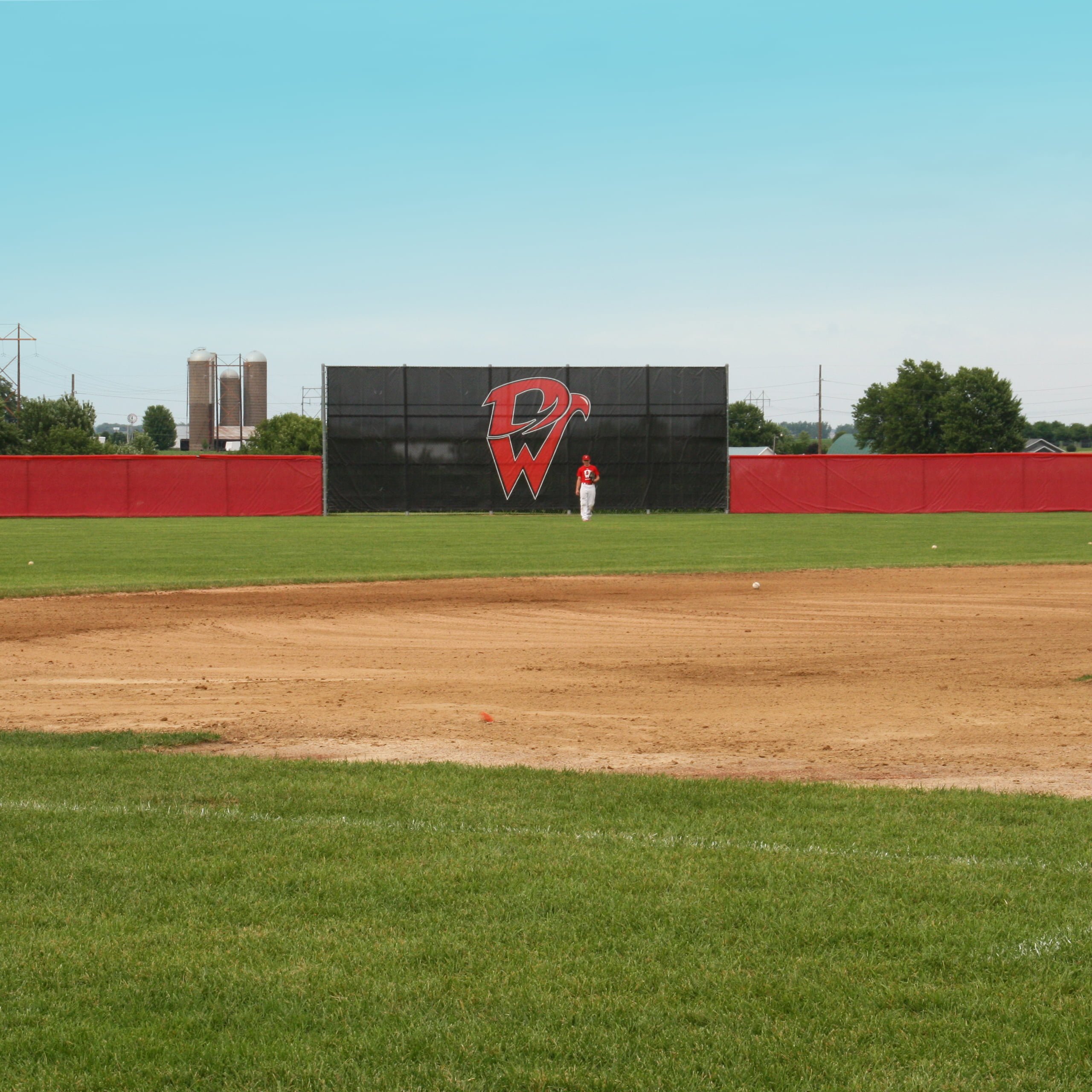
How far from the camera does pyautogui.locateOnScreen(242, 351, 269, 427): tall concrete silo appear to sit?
11356 cm

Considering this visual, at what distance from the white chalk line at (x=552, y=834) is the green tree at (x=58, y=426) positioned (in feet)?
198

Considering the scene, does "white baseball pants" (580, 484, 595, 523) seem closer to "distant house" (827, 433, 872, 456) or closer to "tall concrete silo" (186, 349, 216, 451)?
"tall concrete silo" (186, 349, 216, 451)

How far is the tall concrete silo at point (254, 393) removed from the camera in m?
114

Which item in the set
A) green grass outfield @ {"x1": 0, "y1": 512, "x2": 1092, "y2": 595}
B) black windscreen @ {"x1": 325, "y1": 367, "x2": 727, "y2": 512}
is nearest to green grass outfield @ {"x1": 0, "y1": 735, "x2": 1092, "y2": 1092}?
green grass outfield @ {"x1": 0, "y1": 512, "x2": 1092, "y2": 595}

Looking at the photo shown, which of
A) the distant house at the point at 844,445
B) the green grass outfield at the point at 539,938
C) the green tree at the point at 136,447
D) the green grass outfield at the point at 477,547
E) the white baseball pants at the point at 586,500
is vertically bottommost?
the green grass outfield at the point at 539,938

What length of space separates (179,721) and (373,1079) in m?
5.16

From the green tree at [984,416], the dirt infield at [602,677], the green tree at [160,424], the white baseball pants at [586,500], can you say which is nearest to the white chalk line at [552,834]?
the dirt infield at [602,677]

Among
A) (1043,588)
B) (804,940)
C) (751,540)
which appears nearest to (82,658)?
(804,940)

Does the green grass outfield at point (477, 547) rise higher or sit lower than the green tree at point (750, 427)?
lower

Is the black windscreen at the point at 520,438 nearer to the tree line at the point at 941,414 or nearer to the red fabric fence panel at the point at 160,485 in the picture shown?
the red fabric fence panel at the point at 160,485

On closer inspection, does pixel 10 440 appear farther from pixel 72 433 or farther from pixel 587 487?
pixel 587 487

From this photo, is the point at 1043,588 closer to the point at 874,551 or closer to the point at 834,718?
the point at 874,551

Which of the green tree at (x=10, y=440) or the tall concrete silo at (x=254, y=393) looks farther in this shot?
the tall concrete silo at (x=254, y=393)

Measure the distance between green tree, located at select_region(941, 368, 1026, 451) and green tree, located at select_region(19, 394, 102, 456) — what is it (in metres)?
62.3
